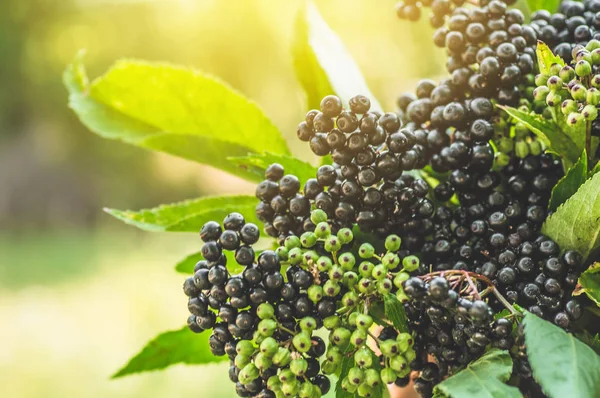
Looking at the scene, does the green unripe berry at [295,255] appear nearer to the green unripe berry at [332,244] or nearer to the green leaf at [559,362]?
the green unripe berry at [332,244]

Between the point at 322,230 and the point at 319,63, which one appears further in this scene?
the point at 319,63

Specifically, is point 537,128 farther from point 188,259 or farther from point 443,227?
point 188,259

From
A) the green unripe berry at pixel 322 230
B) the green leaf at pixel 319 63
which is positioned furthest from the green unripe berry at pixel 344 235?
the green leaf at pixel 319 63

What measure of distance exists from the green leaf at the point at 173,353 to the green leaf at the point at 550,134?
38cm

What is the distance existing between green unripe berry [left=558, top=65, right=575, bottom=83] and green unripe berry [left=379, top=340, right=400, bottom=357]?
23cm

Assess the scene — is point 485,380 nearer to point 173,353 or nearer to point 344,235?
point 344,235

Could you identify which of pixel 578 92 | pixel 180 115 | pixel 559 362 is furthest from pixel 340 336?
pixel 180 115

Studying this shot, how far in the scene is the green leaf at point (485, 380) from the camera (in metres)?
0.39

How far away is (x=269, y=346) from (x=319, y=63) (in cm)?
35

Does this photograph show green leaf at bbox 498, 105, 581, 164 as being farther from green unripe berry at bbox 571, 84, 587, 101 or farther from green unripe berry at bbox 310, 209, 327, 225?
green unripe berry at bbox 310, 209, 327, 225

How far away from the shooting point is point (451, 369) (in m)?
0.48

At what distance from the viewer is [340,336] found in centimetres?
43

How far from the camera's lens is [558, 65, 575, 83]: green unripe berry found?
448 millimetres

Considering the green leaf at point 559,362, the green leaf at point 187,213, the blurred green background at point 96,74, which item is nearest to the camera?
the green leaf at point 559,362
